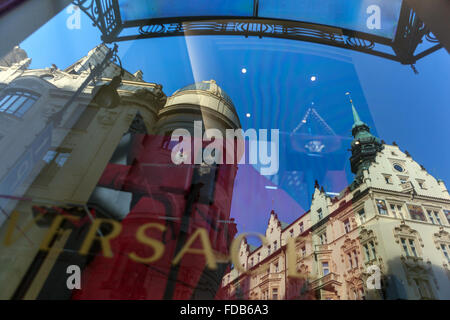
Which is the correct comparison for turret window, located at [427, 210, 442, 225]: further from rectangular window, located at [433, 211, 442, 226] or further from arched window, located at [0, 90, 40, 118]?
arched window, located at [0, 90, 40, 118]

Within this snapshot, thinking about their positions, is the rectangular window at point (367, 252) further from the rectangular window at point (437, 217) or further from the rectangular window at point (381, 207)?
the rectangular window at point (437, 217)

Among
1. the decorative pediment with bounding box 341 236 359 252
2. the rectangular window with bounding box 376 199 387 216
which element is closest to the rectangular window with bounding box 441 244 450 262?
the rectangular window with bounding box 376 199 387 216

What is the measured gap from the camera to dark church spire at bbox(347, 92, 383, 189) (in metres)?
6.45

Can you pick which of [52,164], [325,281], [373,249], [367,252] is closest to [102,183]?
[52,164]

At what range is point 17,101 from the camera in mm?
7988

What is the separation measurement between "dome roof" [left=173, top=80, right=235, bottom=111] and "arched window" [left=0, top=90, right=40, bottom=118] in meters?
4.69

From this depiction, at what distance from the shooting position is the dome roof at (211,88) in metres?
8.95

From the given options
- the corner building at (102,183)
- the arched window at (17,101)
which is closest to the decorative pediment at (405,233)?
the corner building at (102,183)

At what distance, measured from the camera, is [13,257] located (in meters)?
5.00

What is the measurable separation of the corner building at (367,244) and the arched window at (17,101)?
25.3 ft

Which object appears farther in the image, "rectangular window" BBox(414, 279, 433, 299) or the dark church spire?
the dark church spire

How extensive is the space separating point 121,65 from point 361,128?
774 cm

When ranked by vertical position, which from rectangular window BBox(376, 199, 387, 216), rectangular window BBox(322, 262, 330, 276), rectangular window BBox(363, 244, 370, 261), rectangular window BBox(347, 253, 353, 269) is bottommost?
rectangular window BBox(322, 262, 330, 276)
